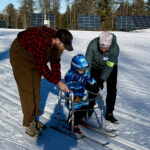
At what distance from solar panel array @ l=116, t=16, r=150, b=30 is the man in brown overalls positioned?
2219 centimetres

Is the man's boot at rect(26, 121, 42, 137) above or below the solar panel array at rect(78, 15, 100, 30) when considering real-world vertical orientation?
below

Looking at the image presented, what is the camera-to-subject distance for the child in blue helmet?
371 centimetres

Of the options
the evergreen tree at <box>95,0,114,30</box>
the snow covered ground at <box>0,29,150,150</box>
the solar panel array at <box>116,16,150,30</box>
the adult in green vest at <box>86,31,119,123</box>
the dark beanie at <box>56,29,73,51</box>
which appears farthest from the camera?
the evergreen tree at <box>95,0,114,30</box>

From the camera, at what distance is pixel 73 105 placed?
358cm

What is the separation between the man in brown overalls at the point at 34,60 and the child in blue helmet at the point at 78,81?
270 millimetres

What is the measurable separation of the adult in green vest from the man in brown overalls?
0.74m

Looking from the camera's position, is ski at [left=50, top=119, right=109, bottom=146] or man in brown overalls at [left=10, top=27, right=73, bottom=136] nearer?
man in brown overalls at [left=10, top=27, right=73, bottom=136]

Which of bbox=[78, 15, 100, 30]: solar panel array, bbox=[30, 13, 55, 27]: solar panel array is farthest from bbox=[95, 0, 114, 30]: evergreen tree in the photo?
bbox=[30, 13, 55, 27]: solar panel array

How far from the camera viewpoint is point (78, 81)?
381 centimetres

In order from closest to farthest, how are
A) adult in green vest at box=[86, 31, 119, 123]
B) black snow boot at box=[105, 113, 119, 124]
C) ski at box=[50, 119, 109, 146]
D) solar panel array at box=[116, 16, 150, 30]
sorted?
ski at box=[50, 119, 109, 146] < adult in green vest at box=[86, 31, 119, 123] < black snow boot at box=[105, 113, 119, 124] < solar panel array at box=[116, 16, 150, 30]

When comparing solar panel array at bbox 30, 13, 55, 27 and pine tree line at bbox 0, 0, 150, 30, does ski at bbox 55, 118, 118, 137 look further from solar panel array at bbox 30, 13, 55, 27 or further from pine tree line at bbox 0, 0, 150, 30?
pine tree line at bbox 0, 0, 150, 30

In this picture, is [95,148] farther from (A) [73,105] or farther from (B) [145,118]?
(B) [145,118]

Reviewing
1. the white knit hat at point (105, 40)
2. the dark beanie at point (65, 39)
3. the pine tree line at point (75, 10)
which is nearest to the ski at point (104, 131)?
the white knit hat at point (105, 40)

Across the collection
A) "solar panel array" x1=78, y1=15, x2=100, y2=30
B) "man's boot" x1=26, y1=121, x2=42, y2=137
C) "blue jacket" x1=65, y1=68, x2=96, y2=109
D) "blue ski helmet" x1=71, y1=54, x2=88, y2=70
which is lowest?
"man's boot" x1=26, y1=121, x2=42, y2=137
